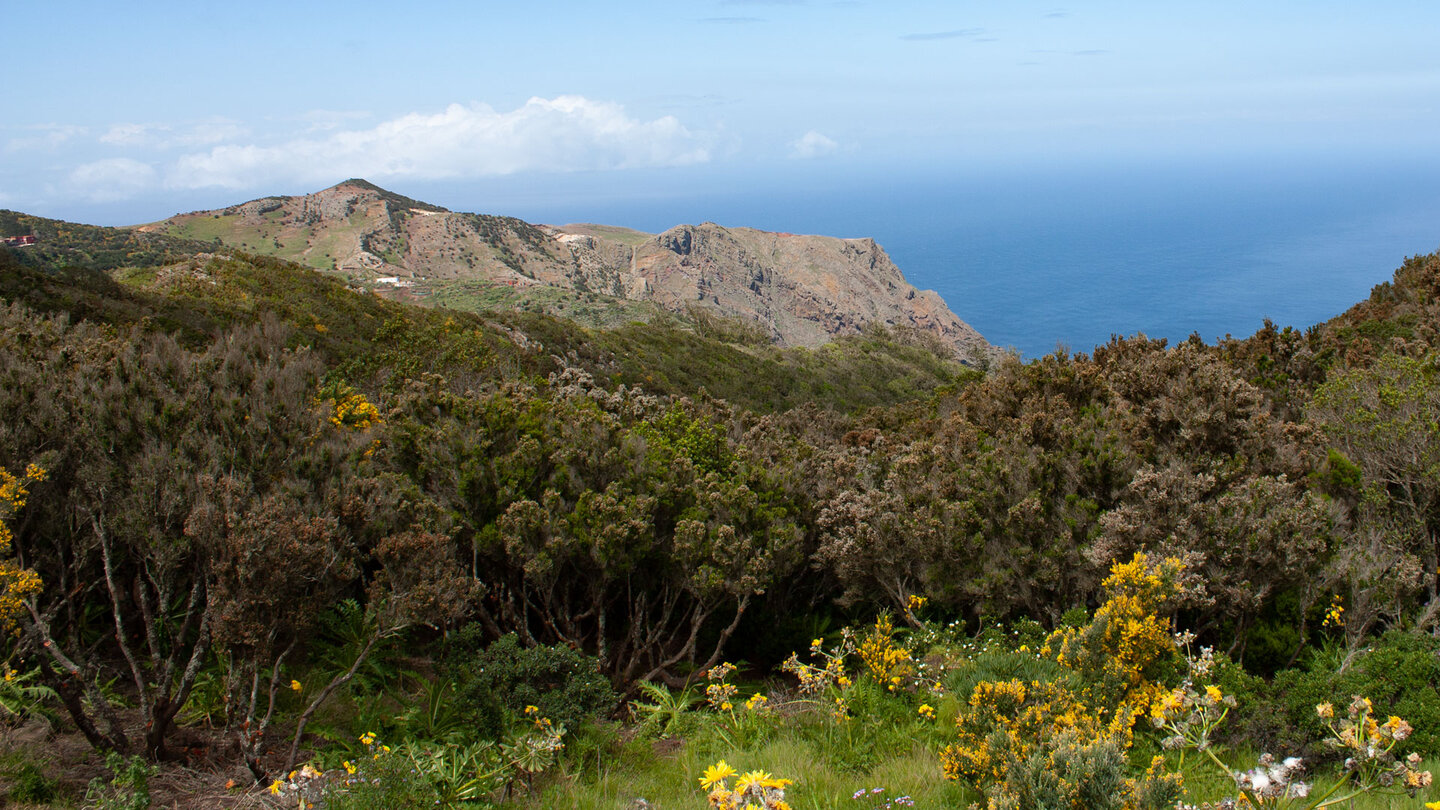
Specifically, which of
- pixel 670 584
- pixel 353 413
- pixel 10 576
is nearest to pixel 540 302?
pixel 353 413

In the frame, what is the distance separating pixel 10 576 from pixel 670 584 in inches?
280

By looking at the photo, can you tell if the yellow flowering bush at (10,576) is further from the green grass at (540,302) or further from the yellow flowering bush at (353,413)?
the green grass at (540,302)

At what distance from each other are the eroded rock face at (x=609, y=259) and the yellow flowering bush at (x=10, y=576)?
3070 inches

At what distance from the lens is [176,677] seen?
8.80 m

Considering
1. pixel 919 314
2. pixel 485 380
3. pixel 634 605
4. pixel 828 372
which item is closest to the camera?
pixel 634 605

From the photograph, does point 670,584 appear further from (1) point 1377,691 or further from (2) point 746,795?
(1) point 1377,691

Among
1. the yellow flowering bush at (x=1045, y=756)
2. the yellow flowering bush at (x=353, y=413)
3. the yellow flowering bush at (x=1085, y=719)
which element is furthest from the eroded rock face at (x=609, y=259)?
the yellow flowering bush at (x=1045, y=756)

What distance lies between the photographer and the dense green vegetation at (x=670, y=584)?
Result: 663 cm

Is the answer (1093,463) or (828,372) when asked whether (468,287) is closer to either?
(828,372)

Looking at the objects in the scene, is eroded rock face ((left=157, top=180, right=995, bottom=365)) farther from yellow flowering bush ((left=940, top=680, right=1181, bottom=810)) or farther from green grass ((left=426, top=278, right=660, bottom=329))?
yellow flowering bush ((left=940, top=680, right=1181, bottom=810))

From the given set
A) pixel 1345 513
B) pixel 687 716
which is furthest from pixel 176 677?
pixel 1345 513

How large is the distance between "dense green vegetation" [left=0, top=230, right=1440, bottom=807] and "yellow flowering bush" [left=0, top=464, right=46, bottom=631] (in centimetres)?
7

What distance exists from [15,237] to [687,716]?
79.8 meters

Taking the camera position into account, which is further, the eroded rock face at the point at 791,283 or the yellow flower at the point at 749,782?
the eroded rock face at the point at 791,283
